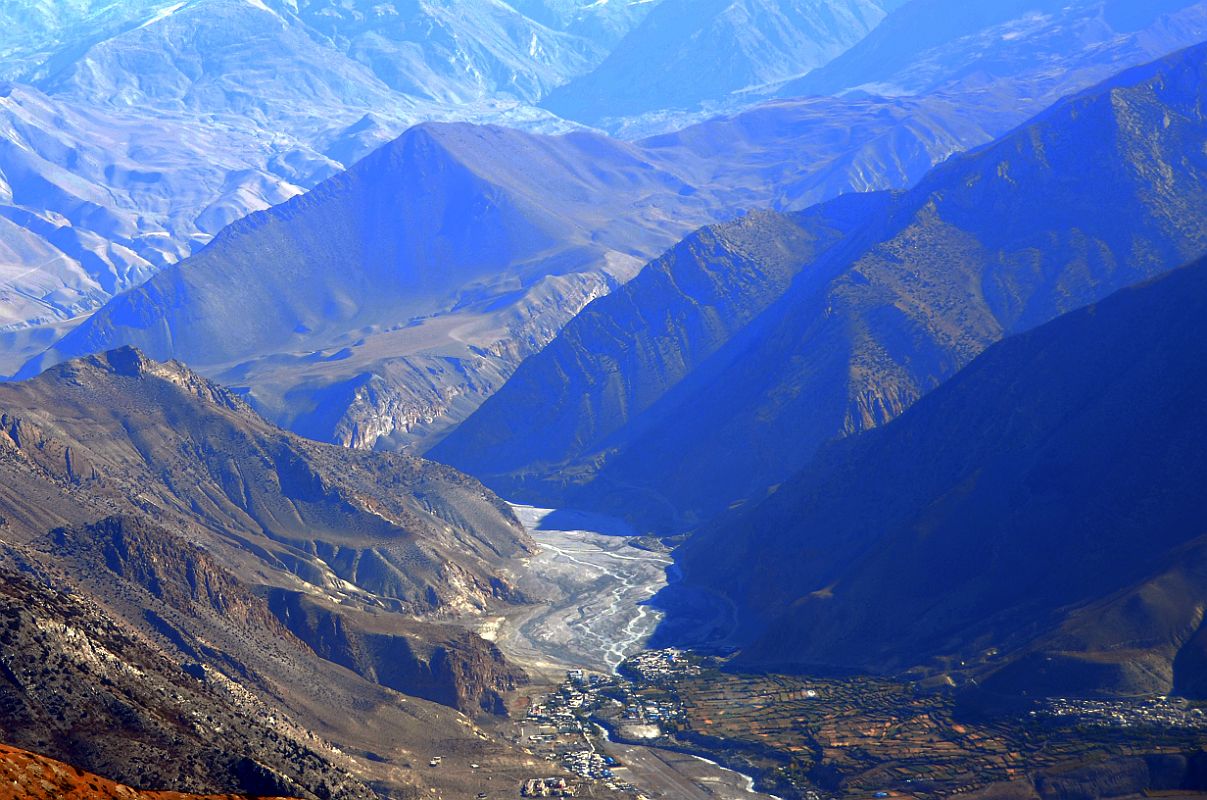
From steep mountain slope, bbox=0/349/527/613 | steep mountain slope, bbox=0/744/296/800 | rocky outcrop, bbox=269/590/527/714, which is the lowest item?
steep mountain slope, bbox=0/744/296/800

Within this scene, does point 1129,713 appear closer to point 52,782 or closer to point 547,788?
point 547,788

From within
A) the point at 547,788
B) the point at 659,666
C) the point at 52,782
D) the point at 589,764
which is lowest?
the point at 52,782

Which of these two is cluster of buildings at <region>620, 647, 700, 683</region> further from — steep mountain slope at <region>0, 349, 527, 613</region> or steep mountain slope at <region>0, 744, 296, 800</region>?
steep mountain slope at <region>0, 744, 296, 800</region>

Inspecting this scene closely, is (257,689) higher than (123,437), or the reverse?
(123,437)

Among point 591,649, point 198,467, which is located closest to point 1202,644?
point 591,649

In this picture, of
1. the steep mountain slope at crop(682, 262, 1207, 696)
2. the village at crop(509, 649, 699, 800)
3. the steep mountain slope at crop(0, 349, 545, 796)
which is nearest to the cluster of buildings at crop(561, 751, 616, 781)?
the village at crop(509, 649, 699, 800)

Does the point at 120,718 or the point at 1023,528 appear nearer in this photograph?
the point at 120,718

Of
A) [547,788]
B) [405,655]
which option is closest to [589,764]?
[547,788]

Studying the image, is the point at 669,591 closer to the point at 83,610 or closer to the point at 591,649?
the point at 591,649
